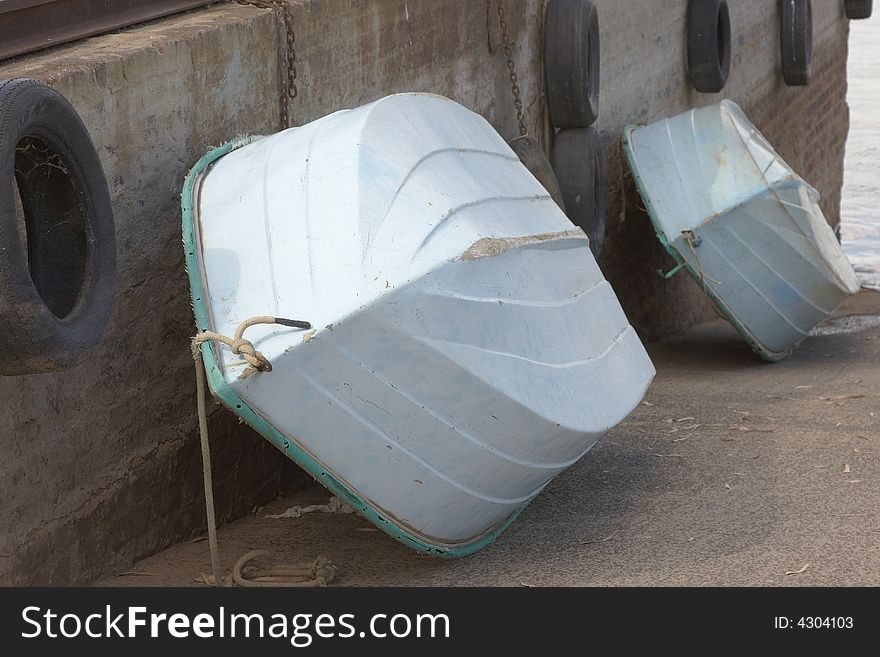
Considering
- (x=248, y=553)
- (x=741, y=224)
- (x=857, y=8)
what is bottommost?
(x=857, y=8)

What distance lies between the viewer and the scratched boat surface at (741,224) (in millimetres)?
7211

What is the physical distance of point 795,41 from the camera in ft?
37.8

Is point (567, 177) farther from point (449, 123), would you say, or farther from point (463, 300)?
point (463, 300)

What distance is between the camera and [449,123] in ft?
13.0

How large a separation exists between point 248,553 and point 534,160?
3346mm

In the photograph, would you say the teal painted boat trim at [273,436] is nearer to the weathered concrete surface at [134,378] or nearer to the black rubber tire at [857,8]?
the weathered concrete surface at [134,378]

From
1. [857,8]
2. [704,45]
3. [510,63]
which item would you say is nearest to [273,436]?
[510,63]

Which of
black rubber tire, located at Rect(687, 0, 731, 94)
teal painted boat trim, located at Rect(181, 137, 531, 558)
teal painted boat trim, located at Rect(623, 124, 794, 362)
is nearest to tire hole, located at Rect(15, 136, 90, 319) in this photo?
teal painted boat trim, located at Rect(181, 137, 531, 558)

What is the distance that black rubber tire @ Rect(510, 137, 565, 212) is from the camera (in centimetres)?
632

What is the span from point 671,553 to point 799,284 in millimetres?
4332

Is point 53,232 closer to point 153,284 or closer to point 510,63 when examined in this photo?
point 153,284

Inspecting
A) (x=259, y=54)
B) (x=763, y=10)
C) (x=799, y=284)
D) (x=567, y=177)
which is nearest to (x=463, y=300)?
(x=259, y=54)

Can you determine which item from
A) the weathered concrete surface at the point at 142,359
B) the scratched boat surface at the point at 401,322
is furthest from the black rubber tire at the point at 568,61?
the scratched boat surface at the point at 401,322

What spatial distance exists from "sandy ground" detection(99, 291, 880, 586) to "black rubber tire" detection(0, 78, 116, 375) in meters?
0.84
